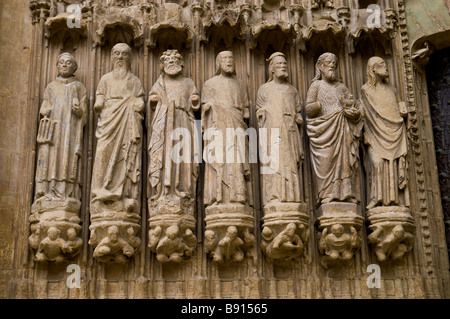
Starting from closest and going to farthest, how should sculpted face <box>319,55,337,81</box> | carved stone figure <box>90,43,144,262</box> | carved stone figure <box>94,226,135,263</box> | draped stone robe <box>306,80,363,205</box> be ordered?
carved stone figure <box>94,226,135,263</box> → carved stone figure <box>90,43,144,262</box> → draped stone robe <box>306,80,363,205</box> → sculpted face <box>319,55,337,81</box>

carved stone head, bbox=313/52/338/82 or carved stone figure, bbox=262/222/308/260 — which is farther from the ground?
carved stone head, bbox=313/52/338/82

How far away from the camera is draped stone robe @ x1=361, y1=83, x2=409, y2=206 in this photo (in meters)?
6.93

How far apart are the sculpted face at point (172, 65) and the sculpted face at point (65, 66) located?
105 centimetres

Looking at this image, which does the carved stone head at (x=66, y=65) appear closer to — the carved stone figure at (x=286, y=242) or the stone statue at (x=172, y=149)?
the stone statue at (x=172, y=149)

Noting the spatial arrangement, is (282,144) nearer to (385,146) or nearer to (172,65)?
(385,146)

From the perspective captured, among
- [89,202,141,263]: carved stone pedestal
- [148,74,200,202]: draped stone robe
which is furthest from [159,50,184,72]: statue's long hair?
[89,202,141,263]: carved stone pedestal

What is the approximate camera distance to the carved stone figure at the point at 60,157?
263 inches

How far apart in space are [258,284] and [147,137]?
1.97m

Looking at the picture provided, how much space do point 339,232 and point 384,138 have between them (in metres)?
1.18

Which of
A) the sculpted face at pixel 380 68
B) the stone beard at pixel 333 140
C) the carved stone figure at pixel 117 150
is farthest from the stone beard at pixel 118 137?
the sculpted face at pixel 380 68

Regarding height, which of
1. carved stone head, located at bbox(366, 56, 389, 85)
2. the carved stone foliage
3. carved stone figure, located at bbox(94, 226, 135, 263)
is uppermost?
carved stone head, located at bbox(366, 56, 389, 85)

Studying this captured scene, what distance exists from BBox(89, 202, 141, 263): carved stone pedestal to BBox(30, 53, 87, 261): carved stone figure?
0.23 meters

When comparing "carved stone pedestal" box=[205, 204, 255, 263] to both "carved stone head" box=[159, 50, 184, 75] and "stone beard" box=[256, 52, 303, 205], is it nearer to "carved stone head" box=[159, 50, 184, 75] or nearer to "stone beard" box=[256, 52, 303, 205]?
"stone beard" box=[256, 52, 303, 205]

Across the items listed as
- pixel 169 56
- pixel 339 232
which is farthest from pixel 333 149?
pixel 169 56
